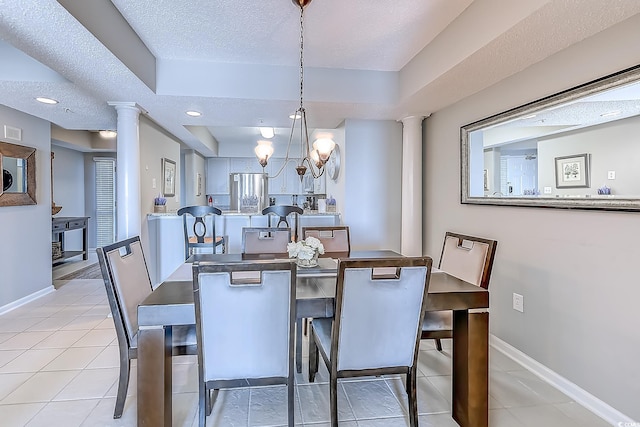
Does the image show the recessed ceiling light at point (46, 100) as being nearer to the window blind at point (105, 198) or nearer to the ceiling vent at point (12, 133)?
the ceiling vent at point (12, 133)

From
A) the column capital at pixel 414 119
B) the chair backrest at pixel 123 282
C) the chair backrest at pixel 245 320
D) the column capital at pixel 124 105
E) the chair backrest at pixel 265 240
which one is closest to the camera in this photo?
the chair backrest at pixel 245 320

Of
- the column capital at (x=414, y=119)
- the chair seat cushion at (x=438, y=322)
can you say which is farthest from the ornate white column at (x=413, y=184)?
the chair seat cushion at (x=438, y=322)

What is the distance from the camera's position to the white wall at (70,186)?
6.40 metres

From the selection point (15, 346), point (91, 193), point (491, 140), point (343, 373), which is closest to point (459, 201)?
point (491, 140)

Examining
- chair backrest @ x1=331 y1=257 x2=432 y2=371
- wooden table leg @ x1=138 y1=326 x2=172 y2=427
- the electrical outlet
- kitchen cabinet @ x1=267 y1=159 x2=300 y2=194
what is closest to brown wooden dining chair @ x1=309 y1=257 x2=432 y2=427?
chair backrest @ x1=331 y1=257 x2=432 y2=371

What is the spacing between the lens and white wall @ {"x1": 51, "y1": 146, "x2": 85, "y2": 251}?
21.0 ft

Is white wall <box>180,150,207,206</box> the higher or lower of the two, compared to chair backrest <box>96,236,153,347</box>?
higher

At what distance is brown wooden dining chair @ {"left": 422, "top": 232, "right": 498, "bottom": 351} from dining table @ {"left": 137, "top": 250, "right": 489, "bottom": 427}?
0.57 ft

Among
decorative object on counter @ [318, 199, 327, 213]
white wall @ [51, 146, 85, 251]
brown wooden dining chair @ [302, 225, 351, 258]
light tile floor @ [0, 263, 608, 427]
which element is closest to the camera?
light tile floor @ [0, 263, 608, 427]

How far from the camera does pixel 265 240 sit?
2.98 m

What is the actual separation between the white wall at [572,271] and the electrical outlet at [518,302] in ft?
0.13

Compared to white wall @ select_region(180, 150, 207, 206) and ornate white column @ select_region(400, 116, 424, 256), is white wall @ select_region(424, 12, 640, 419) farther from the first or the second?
white wall @ select_region(180, 150, 207, 206)

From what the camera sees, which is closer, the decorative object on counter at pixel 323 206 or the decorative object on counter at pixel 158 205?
the decorative object on counter at pixel 158 205

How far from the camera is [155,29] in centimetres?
254
